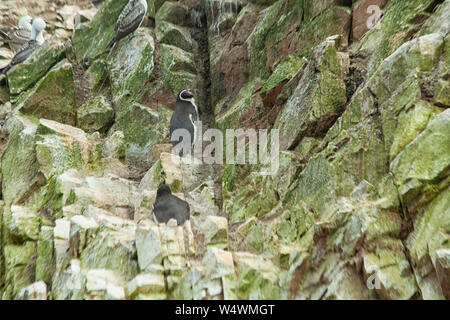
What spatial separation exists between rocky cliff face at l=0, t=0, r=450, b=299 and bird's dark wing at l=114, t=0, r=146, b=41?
36 centimetres

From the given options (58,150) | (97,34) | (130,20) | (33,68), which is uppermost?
(97,34)

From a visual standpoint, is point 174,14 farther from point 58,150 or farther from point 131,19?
point 58,150

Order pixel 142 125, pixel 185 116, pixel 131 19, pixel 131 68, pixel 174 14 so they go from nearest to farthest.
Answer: pixel 185 116, pixel 142 125, pixel 131 68, pixel 131 19, pixel 174 14

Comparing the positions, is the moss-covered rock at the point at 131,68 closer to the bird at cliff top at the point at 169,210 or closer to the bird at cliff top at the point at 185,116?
the bird at cliff top at the point at 185,116

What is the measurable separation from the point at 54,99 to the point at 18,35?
41.1 feet

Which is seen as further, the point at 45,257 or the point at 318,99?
the point at 318,99

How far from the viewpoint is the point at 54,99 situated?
13.7 metres

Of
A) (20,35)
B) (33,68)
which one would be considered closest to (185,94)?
(33,68)

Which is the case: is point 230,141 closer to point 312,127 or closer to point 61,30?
point 312,127

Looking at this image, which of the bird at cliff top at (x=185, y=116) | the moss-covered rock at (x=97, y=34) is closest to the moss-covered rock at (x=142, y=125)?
the bird at cliff top at (x=185, y=116)

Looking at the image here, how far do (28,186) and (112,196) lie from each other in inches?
95.6

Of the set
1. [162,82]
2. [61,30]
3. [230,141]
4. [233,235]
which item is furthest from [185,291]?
[61,30]

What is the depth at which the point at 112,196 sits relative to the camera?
9789 mm

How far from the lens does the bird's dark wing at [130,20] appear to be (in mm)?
14984
